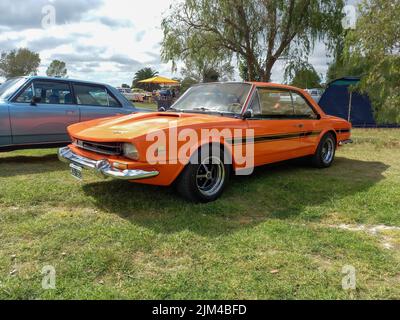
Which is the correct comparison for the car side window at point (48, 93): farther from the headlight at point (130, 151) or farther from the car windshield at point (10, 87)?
the headlight at point (130, 151)

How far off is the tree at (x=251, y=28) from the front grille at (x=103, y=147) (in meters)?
10.7

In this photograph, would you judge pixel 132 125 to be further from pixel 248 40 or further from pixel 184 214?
pixel 248 40

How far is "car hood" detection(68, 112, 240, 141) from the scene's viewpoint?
4.05m

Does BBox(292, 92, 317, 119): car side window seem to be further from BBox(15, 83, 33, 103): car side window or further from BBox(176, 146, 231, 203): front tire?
BBox(15, 83, 33, 103): car side window

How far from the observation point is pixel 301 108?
20.6 feet

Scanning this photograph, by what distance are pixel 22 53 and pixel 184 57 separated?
36.1 metres

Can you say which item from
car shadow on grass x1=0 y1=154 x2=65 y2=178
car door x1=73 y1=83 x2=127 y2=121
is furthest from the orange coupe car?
car door x1=73 y1=83 x2=127 y2=121

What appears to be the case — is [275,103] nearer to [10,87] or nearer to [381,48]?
[10,87]

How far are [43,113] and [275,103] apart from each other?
13.4ft

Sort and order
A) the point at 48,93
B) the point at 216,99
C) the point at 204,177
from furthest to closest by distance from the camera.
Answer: the point at 48,93 → the point at 216,99 → the point at 204,177

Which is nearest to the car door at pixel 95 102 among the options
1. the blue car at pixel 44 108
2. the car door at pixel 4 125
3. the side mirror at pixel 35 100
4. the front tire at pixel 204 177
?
the blue car at pixel 44 108

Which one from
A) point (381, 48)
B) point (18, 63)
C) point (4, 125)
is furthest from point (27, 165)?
point (18, 63)

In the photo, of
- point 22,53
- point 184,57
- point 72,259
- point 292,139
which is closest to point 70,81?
point 292,139
